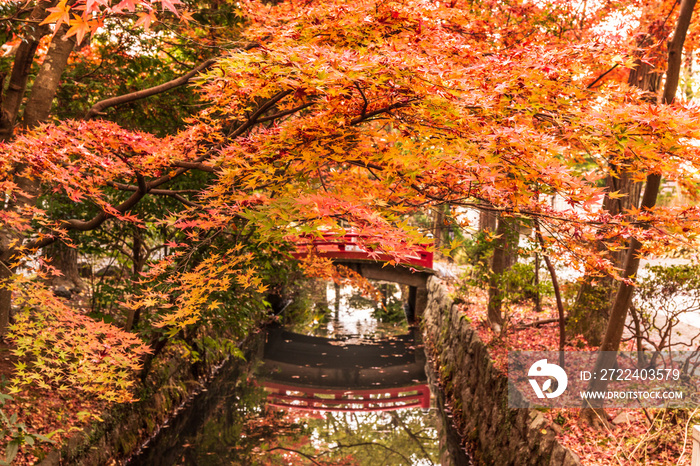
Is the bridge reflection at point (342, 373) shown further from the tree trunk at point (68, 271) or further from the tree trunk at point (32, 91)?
the tree trunk at point (32, 91)

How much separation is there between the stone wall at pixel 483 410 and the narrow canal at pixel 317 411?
1.44 ft

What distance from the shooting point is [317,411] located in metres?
9.76

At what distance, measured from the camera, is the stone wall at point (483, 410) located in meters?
5.63

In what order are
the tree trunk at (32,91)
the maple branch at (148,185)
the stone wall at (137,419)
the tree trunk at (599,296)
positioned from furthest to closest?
the tree trunk at (599,296) → the stone wall at (137,419) → the tree trunk at (32,91) → the maple branch at (148,185)

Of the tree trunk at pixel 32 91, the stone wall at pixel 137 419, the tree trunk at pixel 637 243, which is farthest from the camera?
the stone wall at pixel 137 419

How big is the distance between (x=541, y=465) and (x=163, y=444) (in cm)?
558

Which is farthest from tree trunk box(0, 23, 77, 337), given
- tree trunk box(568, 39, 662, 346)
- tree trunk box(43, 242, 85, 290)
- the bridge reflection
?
tree trunk box(568, 39, 662, 346)

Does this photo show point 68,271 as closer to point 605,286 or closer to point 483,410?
point 483,410

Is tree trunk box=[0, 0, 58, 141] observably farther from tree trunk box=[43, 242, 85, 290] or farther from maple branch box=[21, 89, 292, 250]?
tree trunk box=[43, 242, 85, 290]

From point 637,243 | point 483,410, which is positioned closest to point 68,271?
point 483,410

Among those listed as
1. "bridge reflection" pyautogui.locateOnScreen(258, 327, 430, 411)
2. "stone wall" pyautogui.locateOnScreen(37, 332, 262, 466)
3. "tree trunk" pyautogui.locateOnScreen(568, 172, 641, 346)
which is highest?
"tree trunk" pyautogui.locateOnScreen(568, 172, 641, 346)

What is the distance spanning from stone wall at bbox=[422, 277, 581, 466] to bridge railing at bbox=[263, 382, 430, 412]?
2.23ft

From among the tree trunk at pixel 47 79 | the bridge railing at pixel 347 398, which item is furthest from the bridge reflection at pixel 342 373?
the tree trunk at pixel 47 79

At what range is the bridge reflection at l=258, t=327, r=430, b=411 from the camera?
34.1 feet
